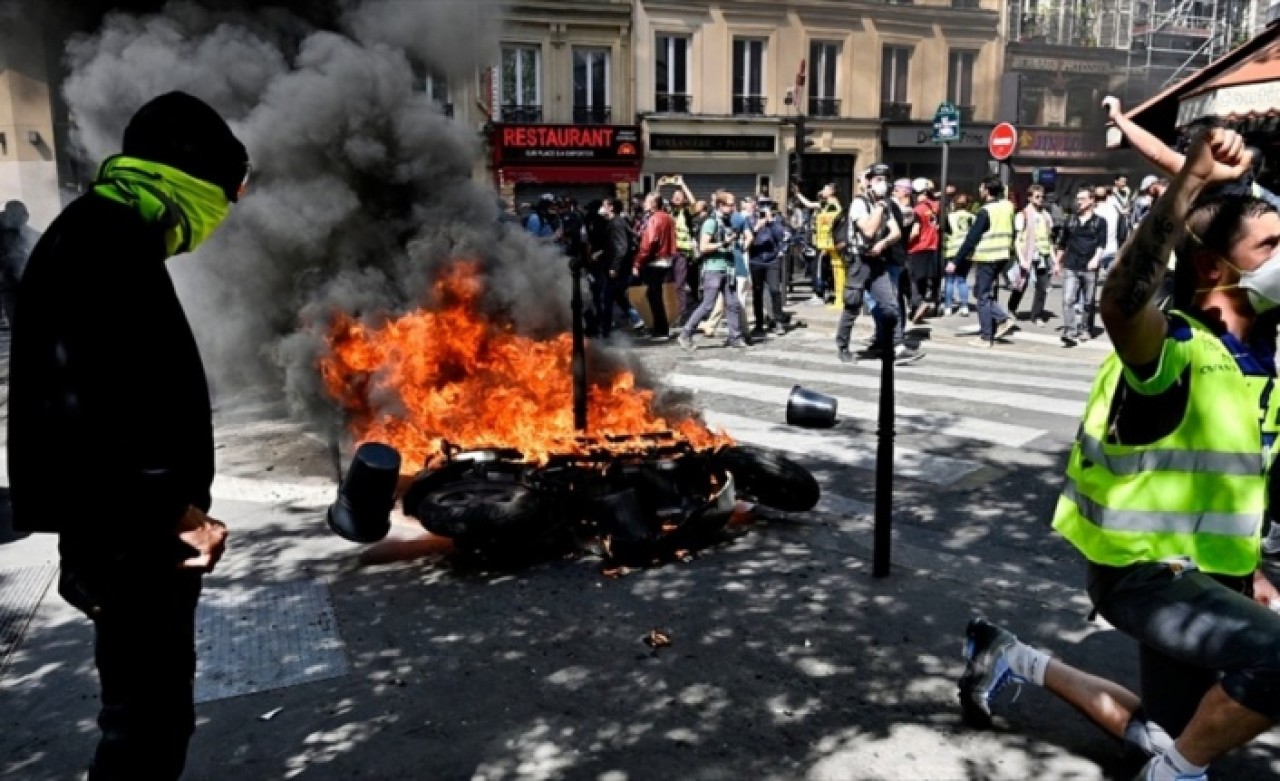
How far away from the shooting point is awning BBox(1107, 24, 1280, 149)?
9.11 meters

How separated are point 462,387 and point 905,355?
19.9ft

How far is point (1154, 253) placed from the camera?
2.19 metres

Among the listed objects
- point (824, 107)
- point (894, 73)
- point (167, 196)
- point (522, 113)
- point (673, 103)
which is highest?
point (894, 73)

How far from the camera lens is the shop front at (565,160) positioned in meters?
29.0

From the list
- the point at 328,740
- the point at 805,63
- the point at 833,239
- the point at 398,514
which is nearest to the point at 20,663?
the point at 328,740

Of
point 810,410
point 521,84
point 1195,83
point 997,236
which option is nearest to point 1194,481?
point 810,410

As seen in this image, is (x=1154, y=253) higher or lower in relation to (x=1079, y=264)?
higher

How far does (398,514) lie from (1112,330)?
3.90m

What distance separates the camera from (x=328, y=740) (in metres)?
3.17

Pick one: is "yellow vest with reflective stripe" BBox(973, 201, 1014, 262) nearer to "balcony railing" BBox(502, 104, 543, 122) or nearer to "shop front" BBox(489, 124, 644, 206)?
"shop front" BBox(489, 124, 644, 206)

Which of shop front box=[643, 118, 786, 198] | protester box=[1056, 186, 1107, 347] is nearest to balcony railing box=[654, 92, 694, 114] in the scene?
shop front box=[643, 118, 786, 198]

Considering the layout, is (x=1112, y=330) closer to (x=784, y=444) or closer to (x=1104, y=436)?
(x=1104, y=436)

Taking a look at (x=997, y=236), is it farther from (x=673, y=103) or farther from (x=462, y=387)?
(x=673, y=103)

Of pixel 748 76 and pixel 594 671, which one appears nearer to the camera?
pixel 594 671
